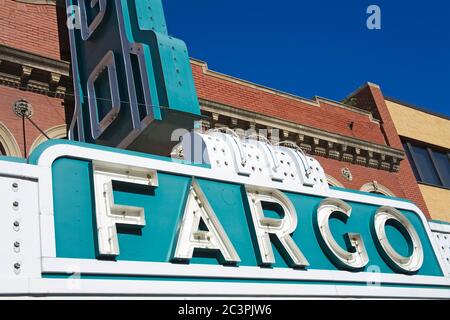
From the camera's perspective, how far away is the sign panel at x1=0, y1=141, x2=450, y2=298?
484 cm

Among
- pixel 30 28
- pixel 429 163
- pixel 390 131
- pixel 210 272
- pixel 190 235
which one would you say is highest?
pixel 30 28

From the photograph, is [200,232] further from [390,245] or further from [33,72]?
[33,72]

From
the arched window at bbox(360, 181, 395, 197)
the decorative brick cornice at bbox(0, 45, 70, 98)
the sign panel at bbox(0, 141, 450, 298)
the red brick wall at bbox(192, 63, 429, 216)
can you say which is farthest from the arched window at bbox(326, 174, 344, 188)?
the sign panel at bbox(0, 141, 450, 298)

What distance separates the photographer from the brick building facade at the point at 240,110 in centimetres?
1047

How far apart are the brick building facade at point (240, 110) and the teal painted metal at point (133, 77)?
1.83 metres

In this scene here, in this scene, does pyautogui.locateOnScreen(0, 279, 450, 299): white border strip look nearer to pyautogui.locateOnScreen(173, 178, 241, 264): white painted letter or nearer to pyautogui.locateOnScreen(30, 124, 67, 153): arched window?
pyautogui.locateOnScreen(173, 178, 241, 264): white painted letter

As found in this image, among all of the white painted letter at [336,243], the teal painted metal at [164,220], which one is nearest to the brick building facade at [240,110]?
the teal painted metal at [164,220]

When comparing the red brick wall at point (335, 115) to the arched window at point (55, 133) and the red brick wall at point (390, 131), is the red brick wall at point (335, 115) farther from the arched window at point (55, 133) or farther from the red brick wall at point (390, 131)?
the arched window at point (55, 133)

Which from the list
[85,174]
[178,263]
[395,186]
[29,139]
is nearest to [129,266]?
[178,263]

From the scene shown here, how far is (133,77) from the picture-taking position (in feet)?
24.9

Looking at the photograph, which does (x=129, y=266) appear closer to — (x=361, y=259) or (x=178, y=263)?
(x=178, y=263)

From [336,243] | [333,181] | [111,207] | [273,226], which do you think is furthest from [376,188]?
[111,207]

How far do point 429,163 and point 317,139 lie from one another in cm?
639
